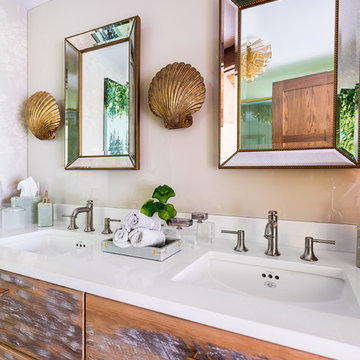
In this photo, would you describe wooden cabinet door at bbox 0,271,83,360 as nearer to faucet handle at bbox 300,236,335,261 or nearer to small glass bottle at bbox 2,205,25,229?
small glass bottle at bbox 2,205,25,229

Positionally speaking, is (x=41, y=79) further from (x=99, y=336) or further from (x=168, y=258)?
(x=99, y=336)

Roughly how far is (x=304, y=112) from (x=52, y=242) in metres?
1.26

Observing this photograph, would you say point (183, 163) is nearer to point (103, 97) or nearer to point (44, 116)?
point (103, 97)

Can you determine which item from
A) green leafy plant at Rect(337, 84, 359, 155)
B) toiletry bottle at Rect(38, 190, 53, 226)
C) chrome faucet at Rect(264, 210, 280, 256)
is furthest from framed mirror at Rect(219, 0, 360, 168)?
toiletry bottle at Rect(38, 190, 53, 226)

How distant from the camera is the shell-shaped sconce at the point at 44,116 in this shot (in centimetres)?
145

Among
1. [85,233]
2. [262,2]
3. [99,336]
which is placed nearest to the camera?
[99,336]

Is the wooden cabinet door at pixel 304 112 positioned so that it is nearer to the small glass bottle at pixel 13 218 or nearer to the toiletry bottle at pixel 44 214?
the toiletry bottle at pixel 44 214

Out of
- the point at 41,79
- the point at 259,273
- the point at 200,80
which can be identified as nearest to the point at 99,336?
the point at 259,273

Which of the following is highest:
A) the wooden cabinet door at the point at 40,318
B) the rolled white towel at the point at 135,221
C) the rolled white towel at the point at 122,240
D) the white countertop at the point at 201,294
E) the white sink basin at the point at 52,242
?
the rolled white towel at the point at 135,221

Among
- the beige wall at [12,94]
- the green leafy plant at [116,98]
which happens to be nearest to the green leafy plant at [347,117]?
the green leafy plant at [116,98]

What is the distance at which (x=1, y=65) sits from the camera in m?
1.52

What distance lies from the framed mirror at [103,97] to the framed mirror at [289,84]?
45cm

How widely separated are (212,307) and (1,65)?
70.0 inches

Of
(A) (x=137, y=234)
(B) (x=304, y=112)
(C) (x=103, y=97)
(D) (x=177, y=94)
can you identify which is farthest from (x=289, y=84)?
(C) (x=103, y=97)
